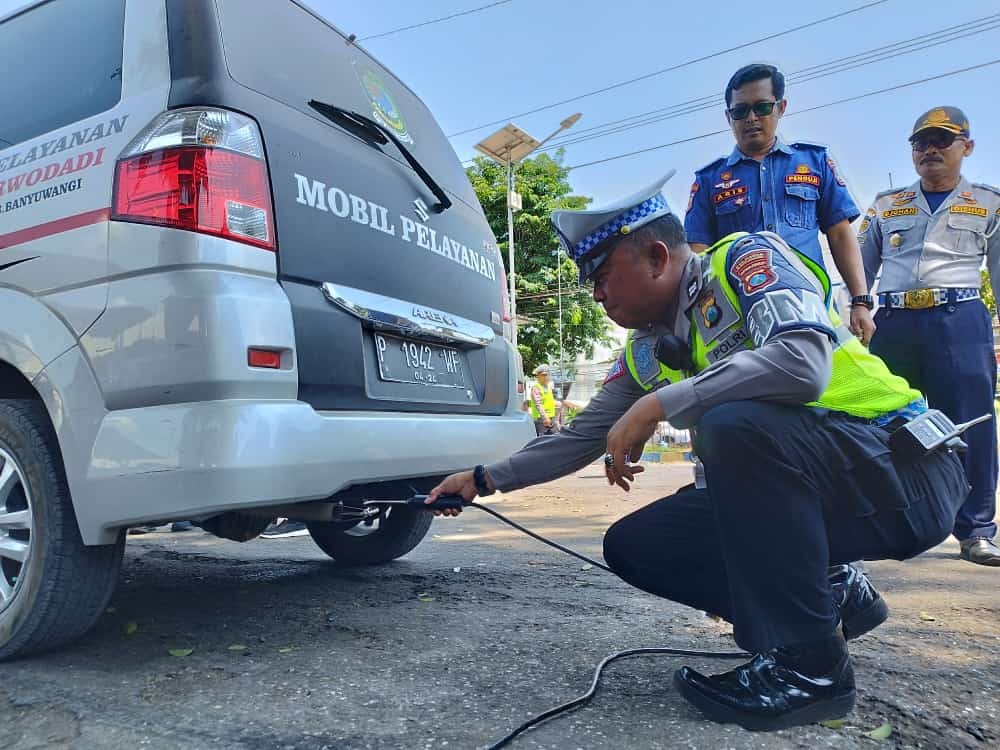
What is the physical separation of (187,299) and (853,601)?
1672 mm

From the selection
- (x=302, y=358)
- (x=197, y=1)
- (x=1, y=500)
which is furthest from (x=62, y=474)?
(x=197, y=1)

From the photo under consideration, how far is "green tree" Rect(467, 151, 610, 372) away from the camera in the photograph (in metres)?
24.0

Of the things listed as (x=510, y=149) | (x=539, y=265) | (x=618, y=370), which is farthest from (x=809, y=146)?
(x=539, y=265)

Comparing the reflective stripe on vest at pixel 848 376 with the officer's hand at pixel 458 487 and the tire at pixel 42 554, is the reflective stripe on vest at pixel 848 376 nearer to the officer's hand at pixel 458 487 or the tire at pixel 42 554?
the officer's hand at pixel 458 487

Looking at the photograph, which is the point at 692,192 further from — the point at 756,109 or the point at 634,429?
the point at 634,429

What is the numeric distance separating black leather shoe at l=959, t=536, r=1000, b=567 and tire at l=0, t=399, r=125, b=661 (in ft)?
10.2

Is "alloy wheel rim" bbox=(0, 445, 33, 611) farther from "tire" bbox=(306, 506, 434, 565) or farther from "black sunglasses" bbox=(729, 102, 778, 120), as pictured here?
"black sunglasses" bbox=(729, 102, 778, 120)

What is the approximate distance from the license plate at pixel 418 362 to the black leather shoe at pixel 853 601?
3.92ft

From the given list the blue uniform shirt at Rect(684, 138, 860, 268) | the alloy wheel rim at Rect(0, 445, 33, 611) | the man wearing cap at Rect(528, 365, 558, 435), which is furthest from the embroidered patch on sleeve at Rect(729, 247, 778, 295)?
the man wearing cap at Rect(528, 365, 558, 435)

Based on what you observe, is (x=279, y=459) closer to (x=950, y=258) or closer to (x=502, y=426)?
(x=502, y=426)

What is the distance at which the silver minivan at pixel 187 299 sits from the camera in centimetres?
174

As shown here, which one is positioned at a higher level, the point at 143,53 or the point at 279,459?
the point at 143,53

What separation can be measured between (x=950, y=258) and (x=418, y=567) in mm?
2606

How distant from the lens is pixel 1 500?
6.59 ft
